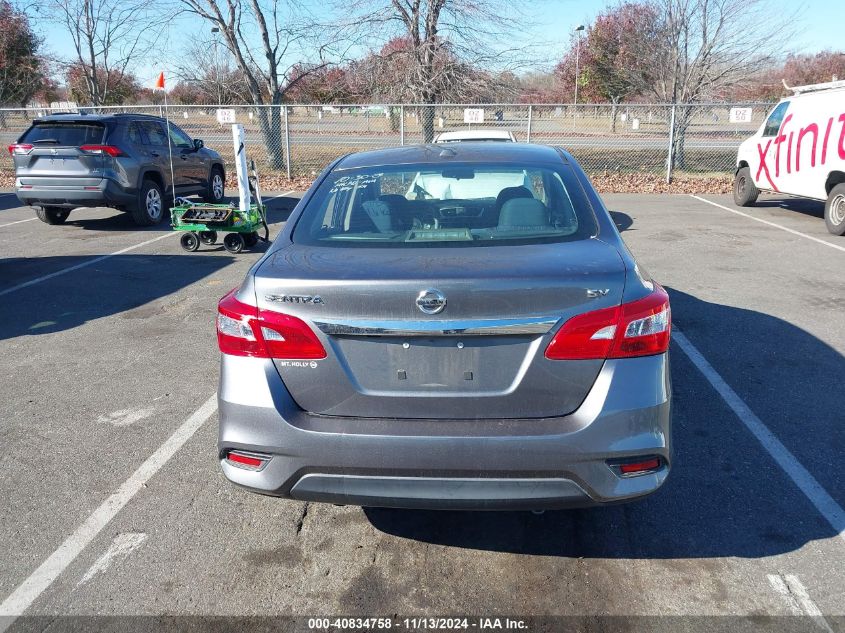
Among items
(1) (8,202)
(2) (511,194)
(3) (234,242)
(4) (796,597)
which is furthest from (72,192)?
(4) (796,597)

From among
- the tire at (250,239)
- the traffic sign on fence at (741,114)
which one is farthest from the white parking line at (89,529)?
the traffic sign on fence at (741,114)

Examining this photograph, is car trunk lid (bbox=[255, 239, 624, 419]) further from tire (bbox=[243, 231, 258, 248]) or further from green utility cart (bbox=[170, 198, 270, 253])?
tire (bbox=[243, 231, 258, 248])

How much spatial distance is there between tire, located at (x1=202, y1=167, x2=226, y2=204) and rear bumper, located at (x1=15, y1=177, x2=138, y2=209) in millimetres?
2712

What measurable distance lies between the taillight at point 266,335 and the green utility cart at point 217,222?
671 centimetres

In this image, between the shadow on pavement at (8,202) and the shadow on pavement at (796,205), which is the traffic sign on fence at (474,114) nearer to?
the shadow on pavement at (796,205)

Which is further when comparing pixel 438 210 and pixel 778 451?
pixel 778 451

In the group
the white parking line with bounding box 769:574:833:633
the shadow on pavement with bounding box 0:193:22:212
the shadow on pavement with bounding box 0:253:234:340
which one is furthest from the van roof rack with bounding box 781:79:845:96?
the shadow on pavement with bounding box 0:193:22:212

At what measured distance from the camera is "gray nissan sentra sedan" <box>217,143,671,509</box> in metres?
2.39

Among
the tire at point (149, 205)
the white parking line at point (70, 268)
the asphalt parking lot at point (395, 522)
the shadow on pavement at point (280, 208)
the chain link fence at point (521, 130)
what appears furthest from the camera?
the chain link fence at point (521, 130)

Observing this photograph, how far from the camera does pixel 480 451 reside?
239 cm

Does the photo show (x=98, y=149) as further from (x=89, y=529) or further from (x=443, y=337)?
(x=443, y=337)

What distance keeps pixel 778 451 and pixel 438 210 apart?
2337 millimetres

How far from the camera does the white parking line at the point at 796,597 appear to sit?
2.50 meters

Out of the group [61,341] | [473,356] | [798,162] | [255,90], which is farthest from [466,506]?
[255,90]
